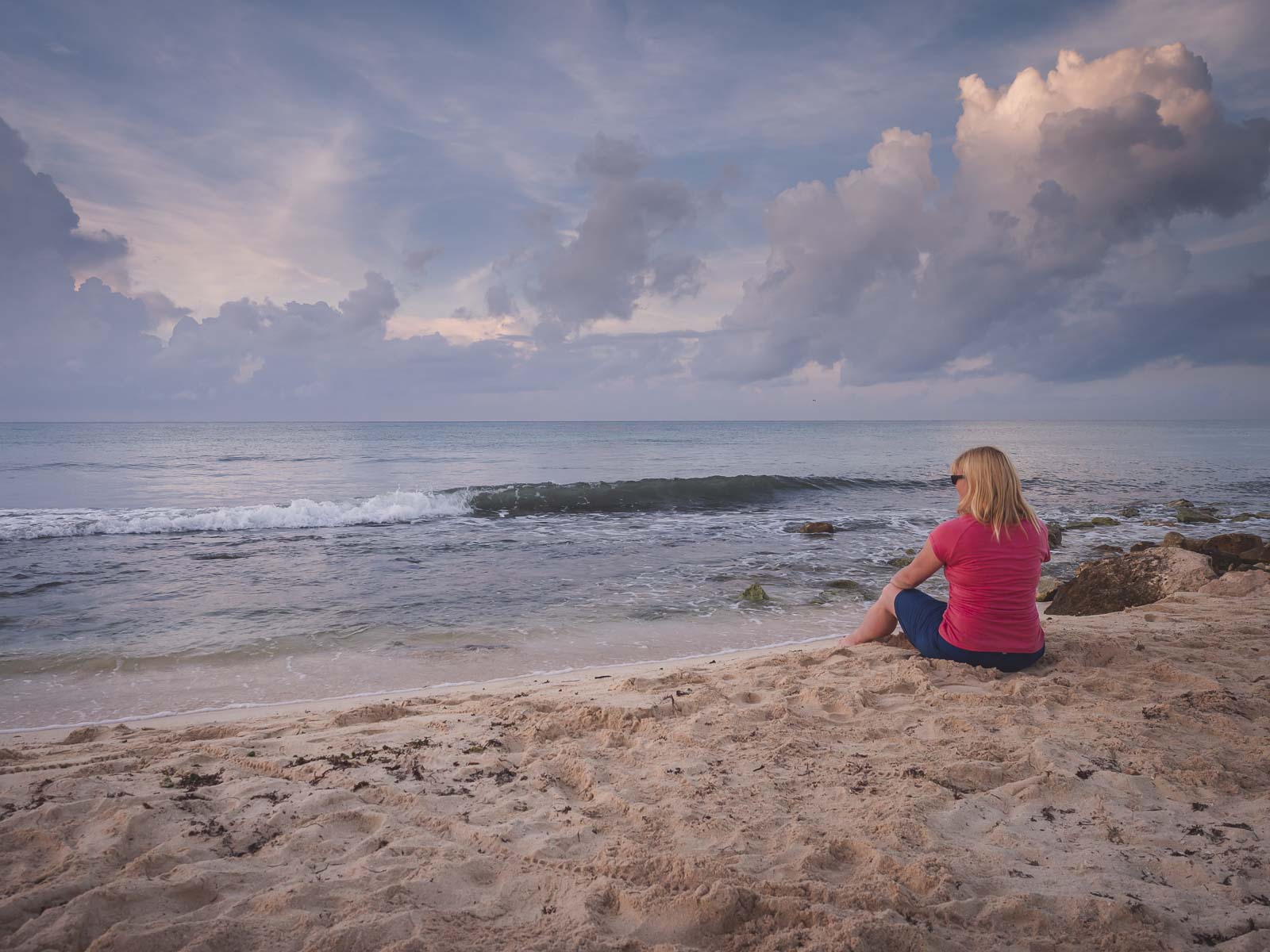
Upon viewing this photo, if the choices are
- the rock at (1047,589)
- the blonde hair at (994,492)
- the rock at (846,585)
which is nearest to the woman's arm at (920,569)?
the blonde hair at (994,492)

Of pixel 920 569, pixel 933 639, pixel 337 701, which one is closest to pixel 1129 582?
pixel 933 639

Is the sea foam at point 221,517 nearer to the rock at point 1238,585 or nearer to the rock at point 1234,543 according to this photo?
the rock at point 1238,585

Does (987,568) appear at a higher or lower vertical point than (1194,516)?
higher

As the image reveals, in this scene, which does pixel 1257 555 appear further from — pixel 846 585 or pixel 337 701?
pixel 337 701

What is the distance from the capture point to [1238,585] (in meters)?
7.57

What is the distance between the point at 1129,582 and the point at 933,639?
4691 mm

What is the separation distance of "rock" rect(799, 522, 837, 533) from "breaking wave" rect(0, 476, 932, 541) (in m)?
5.96

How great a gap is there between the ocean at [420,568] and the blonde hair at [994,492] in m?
3.44

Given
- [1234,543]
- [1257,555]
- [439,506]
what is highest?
[439,506]

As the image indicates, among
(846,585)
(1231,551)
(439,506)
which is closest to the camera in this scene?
(1231,551)

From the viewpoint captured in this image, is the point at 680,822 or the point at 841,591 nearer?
the point at 680,822

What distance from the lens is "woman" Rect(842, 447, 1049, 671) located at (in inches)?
188

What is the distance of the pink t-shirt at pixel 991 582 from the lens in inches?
188

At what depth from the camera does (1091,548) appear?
513 inches
